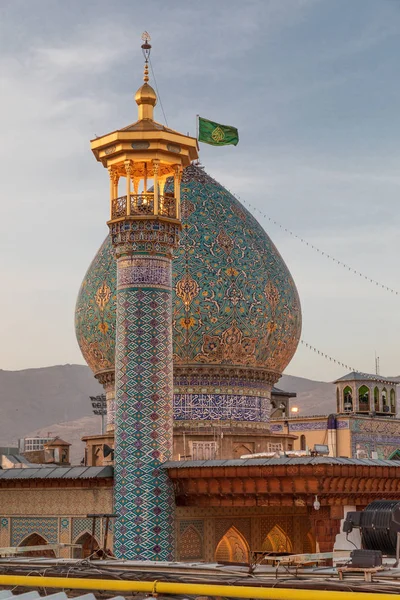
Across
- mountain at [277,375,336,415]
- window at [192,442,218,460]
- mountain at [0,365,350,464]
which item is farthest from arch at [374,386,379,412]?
mountain at [0,365,350,464]

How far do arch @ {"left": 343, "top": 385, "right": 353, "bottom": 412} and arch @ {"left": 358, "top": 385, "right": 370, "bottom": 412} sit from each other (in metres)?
0.25

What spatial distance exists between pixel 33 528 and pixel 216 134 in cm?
945

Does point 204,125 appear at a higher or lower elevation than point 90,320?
higher

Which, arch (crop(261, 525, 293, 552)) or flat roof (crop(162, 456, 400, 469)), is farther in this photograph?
arch (crop(261, 525, 293, 552))

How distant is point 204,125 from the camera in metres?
23.9

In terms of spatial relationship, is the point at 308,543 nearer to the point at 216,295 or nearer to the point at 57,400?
the point at 216,295

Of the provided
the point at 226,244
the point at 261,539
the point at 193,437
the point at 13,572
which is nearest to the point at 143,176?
the point at 226,244

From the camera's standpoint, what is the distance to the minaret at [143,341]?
58.7 feet

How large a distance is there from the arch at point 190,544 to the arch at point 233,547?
857mm

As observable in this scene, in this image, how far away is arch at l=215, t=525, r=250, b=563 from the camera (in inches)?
776

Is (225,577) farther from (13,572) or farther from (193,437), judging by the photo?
(193,437)

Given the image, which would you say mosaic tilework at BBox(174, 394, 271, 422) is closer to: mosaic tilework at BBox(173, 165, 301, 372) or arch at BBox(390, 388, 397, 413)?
mosaic tilework at BBox(173, 165, 301, 372)

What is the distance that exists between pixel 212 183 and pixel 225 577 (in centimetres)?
1594

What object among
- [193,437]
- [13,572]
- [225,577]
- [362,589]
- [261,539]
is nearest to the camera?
[362,589]
